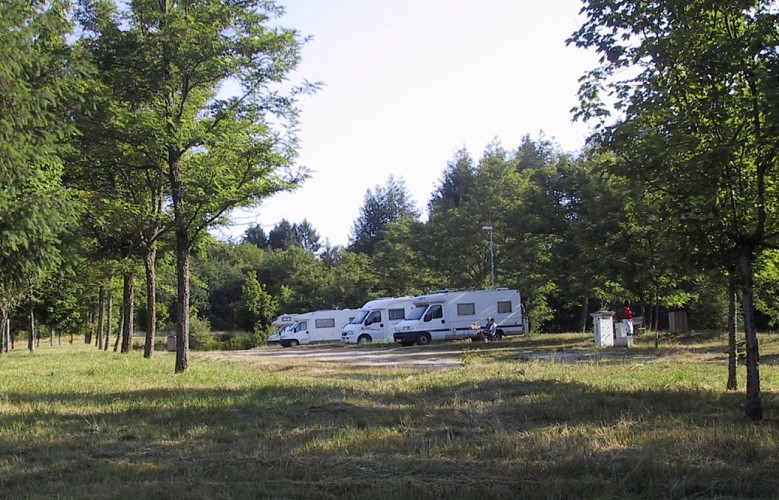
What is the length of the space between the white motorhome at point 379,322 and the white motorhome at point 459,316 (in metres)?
4.78

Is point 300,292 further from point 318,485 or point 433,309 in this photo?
point 318,485

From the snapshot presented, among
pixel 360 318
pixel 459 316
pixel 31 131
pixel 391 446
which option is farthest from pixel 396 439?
pixel 360 318

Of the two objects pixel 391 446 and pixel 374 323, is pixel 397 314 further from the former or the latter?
pixel 391 446

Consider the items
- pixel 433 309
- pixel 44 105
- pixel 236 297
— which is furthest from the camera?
pixel 236 297

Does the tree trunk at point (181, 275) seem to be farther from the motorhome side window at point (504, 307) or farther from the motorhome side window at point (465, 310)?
the motorhome side window at point (504, 307)

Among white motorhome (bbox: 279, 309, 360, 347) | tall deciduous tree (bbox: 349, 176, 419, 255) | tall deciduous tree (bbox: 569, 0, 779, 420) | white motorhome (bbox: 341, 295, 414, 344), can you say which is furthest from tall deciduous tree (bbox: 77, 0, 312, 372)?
tall deciduous tree (bbox: 349, 176, 419, 255)

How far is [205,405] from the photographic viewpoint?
1032cm

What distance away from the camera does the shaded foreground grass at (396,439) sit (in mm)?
5762

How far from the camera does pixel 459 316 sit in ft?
118

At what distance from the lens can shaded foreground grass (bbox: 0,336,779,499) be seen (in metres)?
5.76

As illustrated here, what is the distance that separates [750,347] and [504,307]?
27920 mm

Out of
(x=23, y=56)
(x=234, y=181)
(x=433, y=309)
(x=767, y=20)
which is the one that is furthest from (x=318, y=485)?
(x=433, y=309)

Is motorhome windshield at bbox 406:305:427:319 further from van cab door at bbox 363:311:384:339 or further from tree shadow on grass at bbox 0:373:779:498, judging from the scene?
tree shadow on grass at bbox 0:373:779:498

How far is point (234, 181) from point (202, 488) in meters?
11.0
